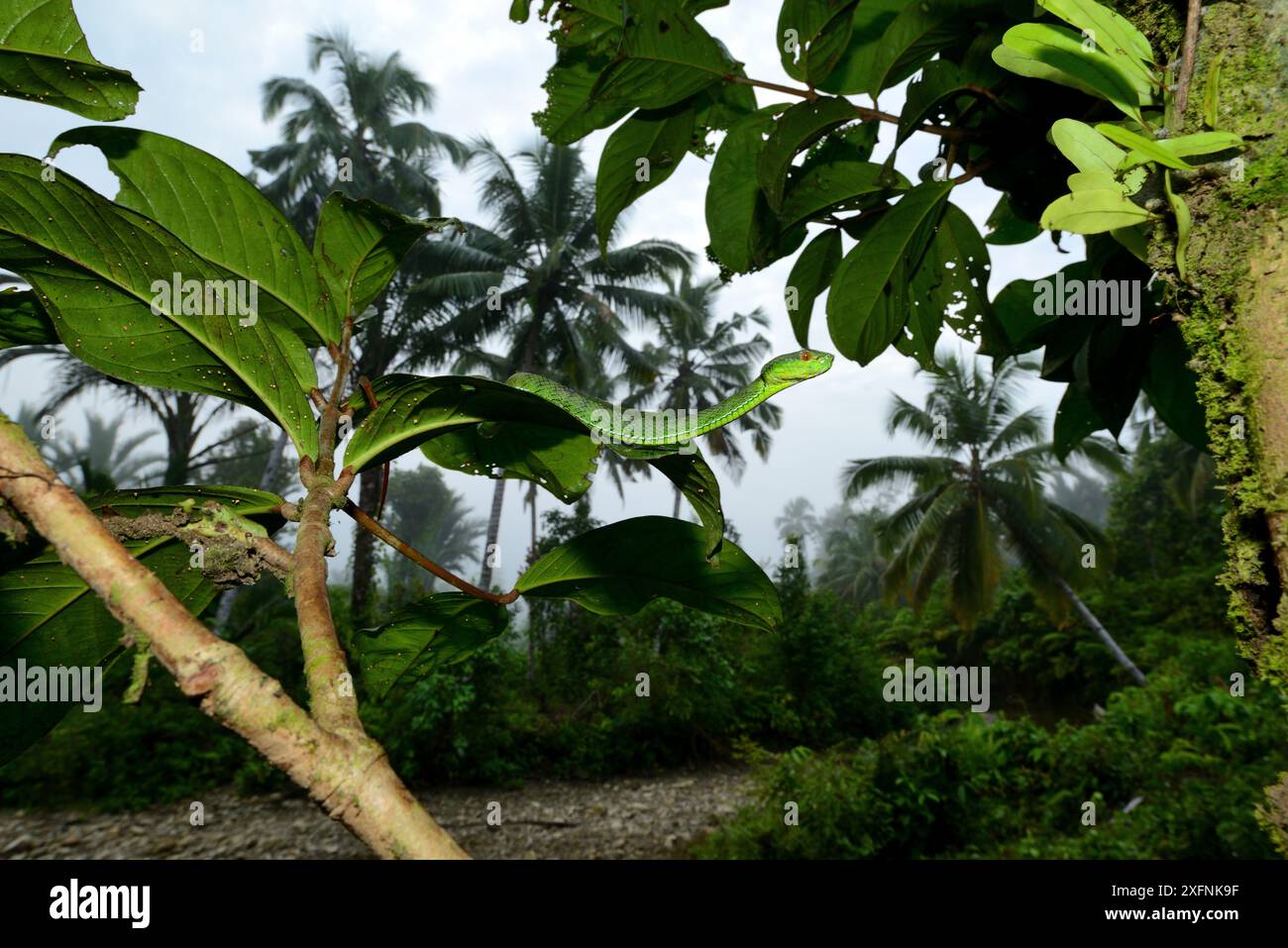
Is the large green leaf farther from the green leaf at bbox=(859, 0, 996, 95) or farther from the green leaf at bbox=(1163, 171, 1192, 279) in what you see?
the green leaf at bbox=(859, 0, 996, 95)

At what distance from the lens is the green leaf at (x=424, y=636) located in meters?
1.04

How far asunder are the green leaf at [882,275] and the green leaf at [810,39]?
342 mm

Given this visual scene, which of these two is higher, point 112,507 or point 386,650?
point 112,507

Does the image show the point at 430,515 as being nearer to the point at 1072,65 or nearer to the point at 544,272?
the point at 544,272

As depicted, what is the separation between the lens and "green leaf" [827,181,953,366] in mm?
1488

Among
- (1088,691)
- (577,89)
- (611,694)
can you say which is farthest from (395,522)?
(577,89)

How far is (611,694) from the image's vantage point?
13.8 m

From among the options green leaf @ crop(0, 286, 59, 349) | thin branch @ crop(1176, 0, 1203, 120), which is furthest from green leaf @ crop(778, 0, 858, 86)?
green leaf @ crop(0, 286, 59, 349)

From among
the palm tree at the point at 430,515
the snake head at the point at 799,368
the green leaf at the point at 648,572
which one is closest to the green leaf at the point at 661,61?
the snake head at the point at 799,368

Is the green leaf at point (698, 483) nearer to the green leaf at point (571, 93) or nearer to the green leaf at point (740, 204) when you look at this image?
the green leaf at point (740, 204)

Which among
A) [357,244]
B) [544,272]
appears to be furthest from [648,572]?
[544,272]

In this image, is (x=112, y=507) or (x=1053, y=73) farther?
(x=1053, y=73)
